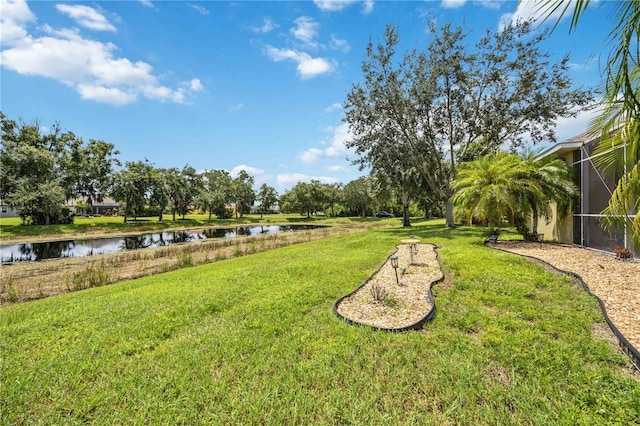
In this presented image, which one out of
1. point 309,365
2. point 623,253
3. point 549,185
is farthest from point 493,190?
point 309,365

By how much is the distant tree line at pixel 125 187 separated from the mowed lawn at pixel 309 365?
1871 cm

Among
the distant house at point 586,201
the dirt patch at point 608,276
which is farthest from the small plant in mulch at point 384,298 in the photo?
the distant house at point 586,201

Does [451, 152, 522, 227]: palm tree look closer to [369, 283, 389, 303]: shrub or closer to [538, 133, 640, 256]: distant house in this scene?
[538, 133, 640, 256]: distant house

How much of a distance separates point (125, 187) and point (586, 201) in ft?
137

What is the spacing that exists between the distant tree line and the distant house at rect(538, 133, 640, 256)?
37.4ft

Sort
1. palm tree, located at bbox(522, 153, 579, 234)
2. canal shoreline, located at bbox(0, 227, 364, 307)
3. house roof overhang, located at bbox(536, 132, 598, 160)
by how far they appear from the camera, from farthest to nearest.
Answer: palm tree, located at bbox(522, 153, 579, 234)
house roof overhang, located at bbox(536, 132, 598, 160)
canal shoreline, located at bbox(0, 227, 364, 307)

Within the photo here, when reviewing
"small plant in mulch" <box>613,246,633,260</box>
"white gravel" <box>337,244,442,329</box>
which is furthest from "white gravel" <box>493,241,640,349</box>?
"white gravel" <box>337,244,442,329</box>

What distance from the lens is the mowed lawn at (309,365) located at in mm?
2527

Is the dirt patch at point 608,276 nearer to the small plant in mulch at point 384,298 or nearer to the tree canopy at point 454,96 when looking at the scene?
the small plant in mulch at point 384,298

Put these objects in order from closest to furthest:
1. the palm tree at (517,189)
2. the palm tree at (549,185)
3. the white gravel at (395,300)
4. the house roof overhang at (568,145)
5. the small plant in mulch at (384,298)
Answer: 1. the white gravel at (395,300)
2. the small plant in mulch at (384,298)
3. the house roof overhang at (568,145)
4. the palm tree at (549,185)
5. the palm tree at (517,189)

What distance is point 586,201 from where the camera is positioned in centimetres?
995

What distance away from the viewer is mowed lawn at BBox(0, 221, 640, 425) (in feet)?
8.29

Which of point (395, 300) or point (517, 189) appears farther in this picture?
point (517, 189)

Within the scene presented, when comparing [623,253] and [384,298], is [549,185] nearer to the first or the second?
[623,253]
